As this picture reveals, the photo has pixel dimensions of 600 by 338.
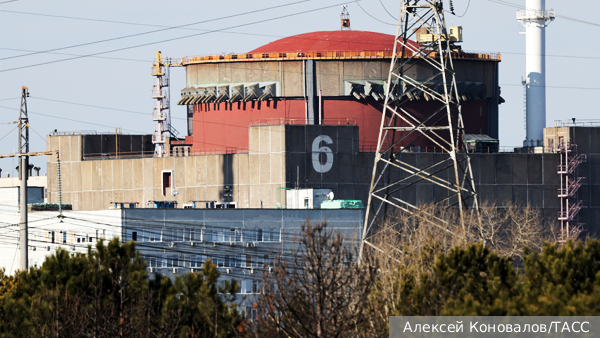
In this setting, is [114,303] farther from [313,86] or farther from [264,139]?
[313,86]

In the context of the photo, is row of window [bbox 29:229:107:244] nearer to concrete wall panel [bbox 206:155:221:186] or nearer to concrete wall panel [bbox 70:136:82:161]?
concrete wall panel [bbox 206:155:221:186]

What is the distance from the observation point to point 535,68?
298 feet

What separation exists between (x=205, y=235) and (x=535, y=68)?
124 ft

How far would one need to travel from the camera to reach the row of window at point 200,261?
216ft

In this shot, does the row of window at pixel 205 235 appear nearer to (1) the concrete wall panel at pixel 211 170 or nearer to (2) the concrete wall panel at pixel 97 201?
(1) the concrete wall panel at pixel 211 170

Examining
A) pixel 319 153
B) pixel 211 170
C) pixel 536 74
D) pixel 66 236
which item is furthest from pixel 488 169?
pixel 66 236

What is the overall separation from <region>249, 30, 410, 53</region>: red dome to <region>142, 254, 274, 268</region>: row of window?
23106 mm

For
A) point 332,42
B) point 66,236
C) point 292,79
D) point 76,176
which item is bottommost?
point 66,236

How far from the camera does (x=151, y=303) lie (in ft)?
104

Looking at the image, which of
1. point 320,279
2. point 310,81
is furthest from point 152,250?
point 320,279

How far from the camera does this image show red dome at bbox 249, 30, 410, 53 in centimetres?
8481

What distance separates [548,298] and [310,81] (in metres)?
58.8

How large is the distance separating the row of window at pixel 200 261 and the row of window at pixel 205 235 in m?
1.21

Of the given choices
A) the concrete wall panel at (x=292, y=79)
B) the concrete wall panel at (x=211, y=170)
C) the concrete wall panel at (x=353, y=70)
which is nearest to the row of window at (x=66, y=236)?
the concrete wall panel at (x=211, y=170)
